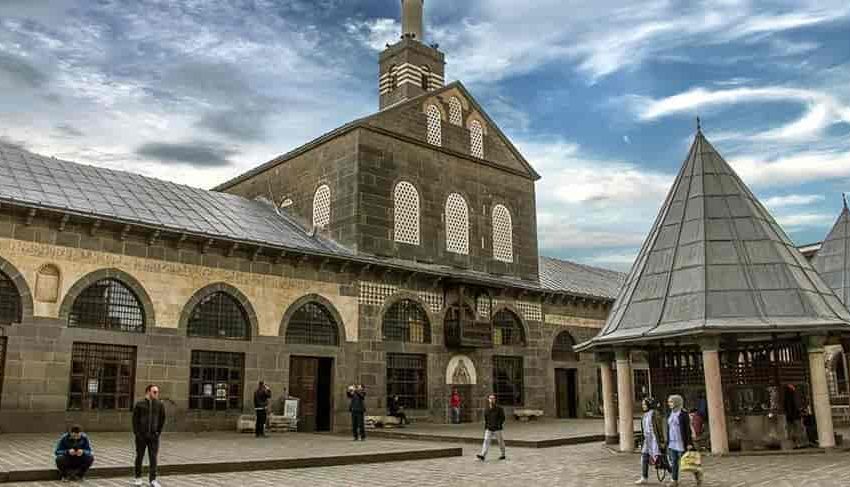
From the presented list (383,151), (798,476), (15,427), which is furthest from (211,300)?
(798,476)

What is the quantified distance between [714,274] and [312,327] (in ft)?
41.6

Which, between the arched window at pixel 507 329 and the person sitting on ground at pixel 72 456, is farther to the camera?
the arched window at pixel 507 329

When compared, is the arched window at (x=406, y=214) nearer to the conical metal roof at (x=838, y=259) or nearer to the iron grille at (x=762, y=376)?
the iron grille at (x=762, y=376)

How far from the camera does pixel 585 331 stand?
32.9 metres

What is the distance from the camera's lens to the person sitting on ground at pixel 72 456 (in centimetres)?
1157

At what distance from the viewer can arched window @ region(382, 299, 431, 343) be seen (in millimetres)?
25625

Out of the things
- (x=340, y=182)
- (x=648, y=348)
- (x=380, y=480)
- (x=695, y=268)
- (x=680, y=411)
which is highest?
(x=340, y=182)

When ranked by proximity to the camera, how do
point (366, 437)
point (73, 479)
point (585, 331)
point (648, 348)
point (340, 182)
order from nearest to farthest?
1. point (73, 479)
2. point (648, 348)
3. point (366, 437)
4. point (340, 182)
5. point (585, 331)

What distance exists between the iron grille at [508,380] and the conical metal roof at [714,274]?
11.9 meters

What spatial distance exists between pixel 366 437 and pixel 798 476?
476 inches

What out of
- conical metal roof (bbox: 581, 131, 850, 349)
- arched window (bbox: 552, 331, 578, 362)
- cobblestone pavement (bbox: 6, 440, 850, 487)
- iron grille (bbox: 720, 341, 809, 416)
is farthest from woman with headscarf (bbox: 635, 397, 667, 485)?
arched window (bbox: 552, 331, 578, 362)

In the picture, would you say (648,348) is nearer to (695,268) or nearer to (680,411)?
(695,268)

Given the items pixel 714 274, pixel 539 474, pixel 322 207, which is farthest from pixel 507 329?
pixel 539 474

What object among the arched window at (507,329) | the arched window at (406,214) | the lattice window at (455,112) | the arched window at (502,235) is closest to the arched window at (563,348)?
the arched window at (507,329)
